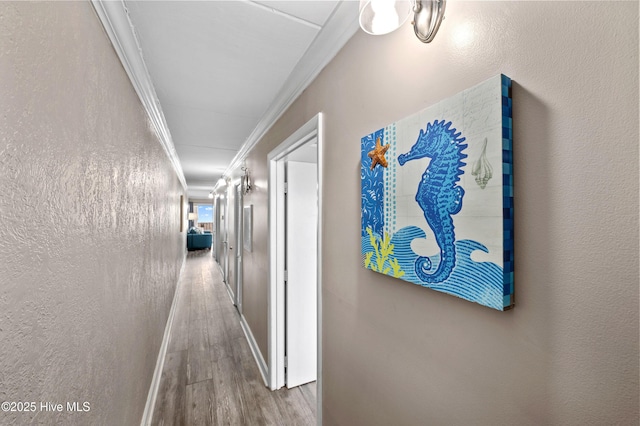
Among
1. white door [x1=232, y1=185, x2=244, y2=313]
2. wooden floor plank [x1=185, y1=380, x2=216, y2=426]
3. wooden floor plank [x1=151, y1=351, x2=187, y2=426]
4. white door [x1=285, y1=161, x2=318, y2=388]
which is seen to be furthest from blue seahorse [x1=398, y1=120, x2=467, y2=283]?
white door [x1=232, y1=185, x2=244, y2=313]

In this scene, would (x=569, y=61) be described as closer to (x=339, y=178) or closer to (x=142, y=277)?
(x=339, y=178)

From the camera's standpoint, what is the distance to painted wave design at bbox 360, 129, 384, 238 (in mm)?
978

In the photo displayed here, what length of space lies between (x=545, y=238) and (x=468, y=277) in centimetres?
19

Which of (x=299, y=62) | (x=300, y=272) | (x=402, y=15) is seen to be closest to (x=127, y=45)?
(x=299, y=62)

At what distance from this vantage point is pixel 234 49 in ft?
4.86

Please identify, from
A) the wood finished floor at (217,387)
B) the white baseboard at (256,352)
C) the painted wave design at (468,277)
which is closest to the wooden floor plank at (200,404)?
the wood finished floor at (217,387)

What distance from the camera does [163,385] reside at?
2.38 meters

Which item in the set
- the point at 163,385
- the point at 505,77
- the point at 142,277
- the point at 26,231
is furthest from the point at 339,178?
the point at 163,385

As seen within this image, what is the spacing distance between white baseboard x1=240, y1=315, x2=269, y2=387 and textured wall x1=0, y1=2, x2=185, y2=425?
3.95ft

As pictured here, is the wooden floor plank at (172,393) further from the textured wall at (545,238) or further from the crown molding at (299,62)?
the crown molding at (299,62)

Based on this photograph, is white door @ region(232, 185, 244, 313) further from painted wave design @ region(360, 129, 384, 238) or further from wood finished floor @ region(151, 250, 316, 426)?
painted wave design @ region(360, 129, 384, 238)

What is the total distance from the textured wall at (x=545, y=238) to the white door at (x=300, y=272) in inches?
56.1

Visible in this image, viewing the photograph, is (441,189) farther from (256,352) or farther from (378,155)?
(256,352)

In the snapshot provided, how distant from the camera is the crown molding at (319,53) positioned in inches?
46.0
